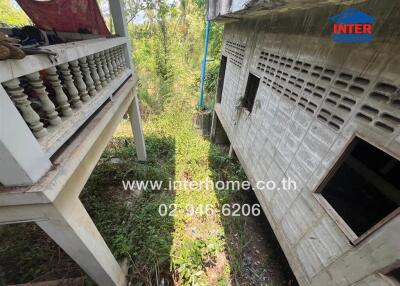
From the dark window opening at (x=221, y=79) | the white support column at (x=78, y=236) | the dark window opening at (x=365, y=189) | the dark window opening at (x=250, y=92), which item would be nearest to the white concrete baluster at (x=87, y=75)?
the white support column at (x=78, y=236)

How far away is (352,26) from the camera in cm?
178

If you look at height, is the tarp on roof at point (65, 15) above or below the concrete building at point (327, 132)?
above

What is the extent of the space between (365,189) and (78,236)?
4.91 m

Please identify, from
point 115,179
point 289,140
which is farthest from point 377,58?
point 115,179

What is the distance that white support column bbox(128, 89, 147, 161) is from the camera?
5.15 meters

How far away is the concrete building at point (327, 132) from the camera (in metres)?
1.52

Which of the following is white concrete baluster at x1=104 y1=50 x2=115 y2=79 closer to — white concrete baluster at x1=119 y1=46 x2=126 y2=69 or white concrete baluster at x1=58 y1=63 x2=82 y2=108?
white concrete baluster at x1=119 y1=46 x2=126 y2=69

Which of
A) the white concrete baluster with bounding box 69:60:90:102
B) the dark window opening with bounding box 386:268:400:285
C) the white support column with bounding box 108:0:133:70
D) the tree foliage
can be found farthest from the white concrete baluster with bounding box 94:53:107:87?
the tree foliage

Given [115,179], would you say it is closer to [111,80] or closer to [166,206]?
[166,206]

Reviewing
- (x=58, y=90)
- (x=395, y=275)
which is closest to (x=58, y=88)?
(x=58, y=90)

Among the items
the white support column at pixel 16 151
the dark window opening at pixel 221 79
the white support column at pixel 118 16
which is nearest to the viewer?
the white support column at pixel 16 151

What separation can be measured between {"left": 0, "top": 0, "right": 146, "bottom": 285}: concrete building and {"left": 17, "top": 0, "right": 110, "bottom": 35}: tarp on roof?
112 centimetres

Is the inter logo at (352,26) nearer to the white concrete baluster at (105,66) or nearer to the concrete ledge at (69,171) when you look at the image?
the concrete ledge at (69,171)

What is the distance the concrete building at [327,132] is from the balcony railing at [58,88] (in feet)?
6.77
